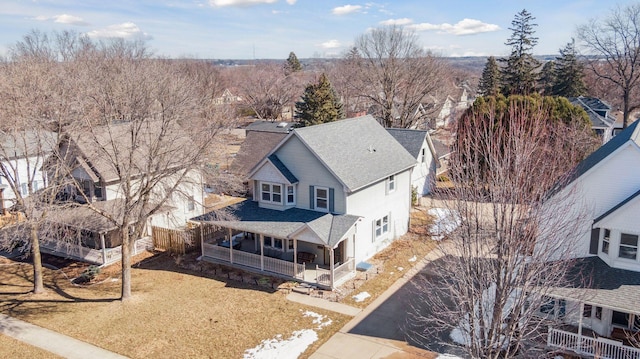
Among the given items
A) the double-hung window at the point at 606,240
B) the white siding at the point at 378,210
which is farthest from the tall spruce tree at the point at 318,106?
the double-hung window at the point at 606,240

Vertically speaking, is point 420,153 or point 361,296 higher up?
point 420,153

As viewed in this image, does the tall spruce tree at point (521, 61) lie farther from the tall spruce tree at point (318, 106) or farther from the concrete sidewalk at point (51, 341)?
the concrete sidewalk at point (51, 341)

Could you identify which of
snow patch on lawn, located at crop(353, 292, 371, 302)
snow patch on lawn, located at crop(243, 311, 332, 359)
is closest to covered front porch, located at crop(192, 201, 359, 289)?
snow patch on lawn, located at crop(353, 292, 371, 302)

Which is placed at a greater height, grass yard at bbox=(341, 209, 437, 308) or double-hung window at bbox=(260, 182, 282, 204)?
double-hung window at bbox=(260, 182, 282, 204)

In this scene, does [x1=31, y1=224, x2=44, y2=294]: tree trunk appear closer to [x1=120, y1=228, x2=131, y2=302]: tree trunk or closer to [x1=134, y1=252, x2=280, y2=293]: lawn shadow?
[x1=120, y1=228, x2=131, y2=302]: tree trunk

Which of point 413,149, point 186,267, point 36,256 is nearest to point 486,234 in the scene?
point 186,267

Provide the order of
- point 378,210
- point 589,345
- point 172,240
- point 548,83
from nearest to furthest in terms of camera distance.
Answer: point 589,345
point 378,210
point 172,240
point 548,83

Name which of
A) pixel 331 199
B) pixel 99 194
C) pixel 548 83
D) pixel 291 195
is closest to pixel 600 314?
pixel 331 199

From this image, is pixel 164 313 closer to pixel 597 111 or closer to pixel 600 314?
pixel 600 314
